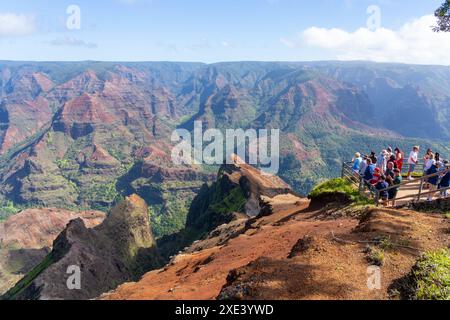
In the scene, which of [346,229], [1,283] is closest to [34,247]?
[1,283]

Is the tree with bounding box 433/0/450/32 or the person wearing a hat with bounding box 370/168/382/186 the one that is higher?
the tree with bounding box 433/0/450/32

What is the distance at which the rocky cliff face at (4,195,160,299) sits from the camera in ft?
205

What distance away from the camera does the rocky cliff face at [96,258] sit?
6238cm

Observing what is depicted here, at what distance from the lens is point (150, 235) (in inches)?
4712

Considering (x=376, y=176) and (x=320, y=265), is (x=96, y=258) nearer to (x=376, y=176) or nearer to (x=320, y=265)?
(x=376, y=176)

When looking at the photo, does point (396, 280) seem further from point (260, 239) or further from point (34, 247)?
point (34, 247)

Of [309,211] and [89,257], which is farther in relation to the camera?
[89,257]

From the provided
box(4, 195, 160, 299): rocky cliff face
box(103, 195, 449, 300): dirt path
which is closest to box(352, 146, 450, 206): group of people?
box(103, 195, 449, 300): dirt path

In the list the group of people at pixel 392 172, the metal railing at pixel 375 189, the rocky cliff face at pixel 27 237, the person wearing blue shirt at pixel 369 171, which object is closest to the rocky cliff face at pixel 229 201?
the rocky cliff face at pixel 27 237

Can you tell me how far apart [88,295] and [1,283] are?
51.3 meters

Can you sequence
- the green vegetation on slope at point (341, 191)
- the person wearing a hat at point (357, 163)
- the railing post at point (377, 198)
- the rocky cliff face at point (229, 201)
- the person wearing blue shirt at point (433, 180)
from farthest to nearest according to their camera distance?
the rocky cliff face at point (229, 201) → the person wearing a hat at point (357, 163) → the green vegetation on slope at point (341, 191) → the railing post at point (377, 198) → the person wearing blue shirt at point (433, 180)

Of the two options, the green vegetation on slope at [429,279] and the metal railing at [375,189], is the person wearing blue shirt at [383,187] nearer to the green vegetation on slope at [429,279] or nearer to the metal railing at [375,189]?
the metal railing at [375,189]

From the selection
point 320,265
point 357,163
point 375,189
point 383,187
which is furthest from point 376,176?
point 320,265

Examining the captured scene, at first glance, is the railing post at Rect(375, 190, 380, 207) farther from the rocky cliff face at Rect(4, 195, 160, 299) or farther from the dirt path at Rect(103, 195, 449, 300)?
the rocky cliff face at Rect(4, 195, 160, 299)
